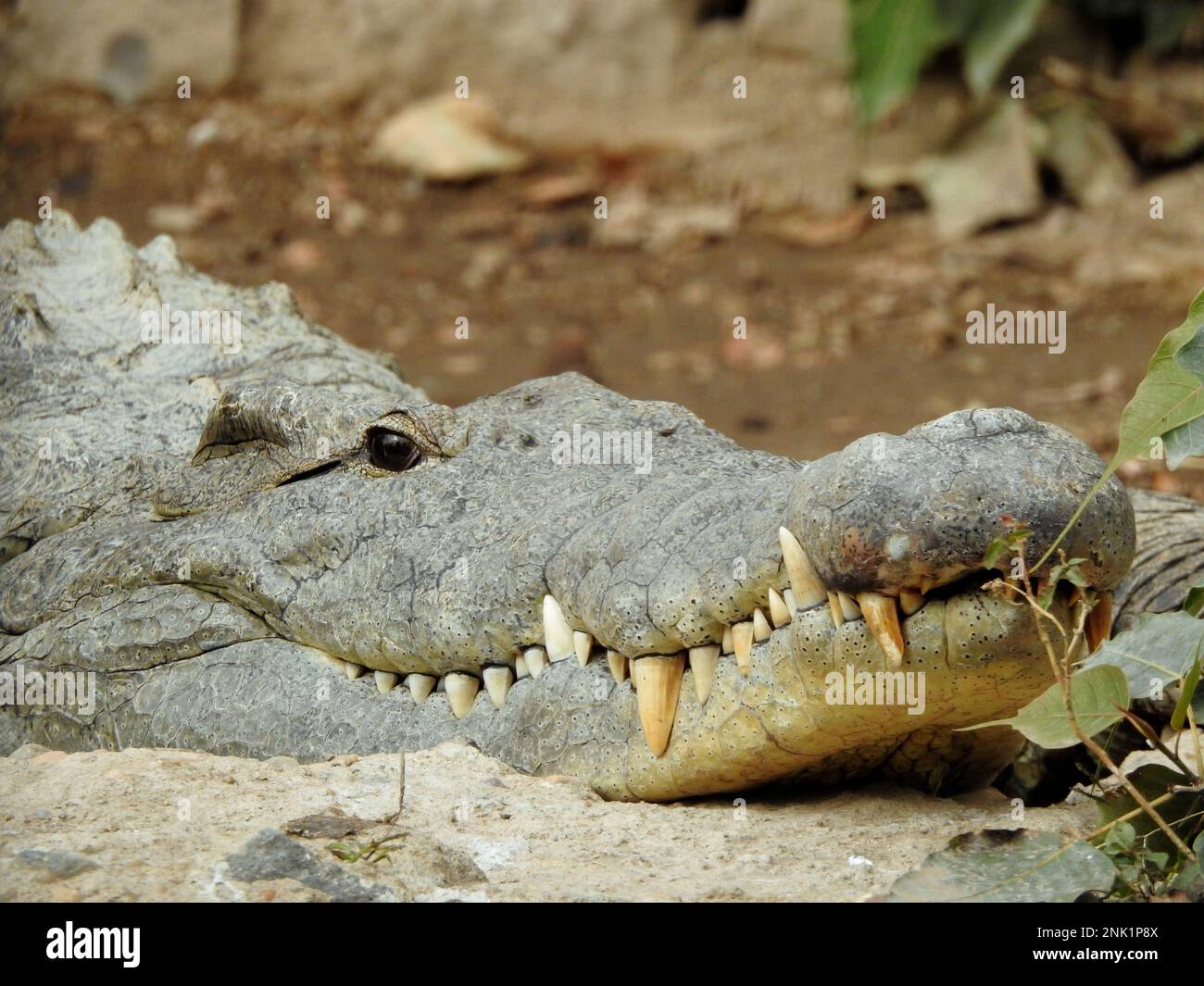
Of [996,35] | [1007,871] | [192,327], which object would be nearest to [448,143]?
[996,35]

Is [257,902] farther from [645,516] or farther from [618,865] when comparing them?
[645,516]

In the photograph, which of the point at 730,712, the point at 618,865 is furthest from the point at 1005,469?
the point at 618,865

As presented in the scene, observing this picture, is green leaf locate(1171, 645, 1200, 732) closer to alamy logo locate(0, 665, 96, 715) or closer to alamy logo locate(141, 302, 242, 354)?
alamy logo locate(0, 665, 96, 715)

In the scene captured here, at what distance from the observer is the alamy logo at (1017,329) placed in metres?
9.04

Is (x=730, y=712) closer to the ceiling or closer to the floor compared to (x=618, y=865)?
closer to the ceiling

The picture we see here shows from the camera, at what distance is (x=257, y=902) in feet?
7.54

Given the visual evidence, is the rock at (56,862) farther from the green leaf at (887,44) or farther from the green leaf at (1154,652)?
the green leaf at (887,44)

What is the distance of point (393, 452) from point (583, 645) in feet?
2.75

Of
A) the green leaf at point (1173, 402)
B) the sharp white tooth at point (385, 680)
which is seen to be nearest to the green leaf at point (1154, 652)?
the green leaf at point (1173, 402)

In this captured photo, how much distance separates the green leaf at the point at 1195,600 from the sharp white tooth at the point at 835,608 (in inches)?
27.1

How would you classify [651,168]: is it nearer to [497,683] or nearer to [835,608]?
[497,683]
